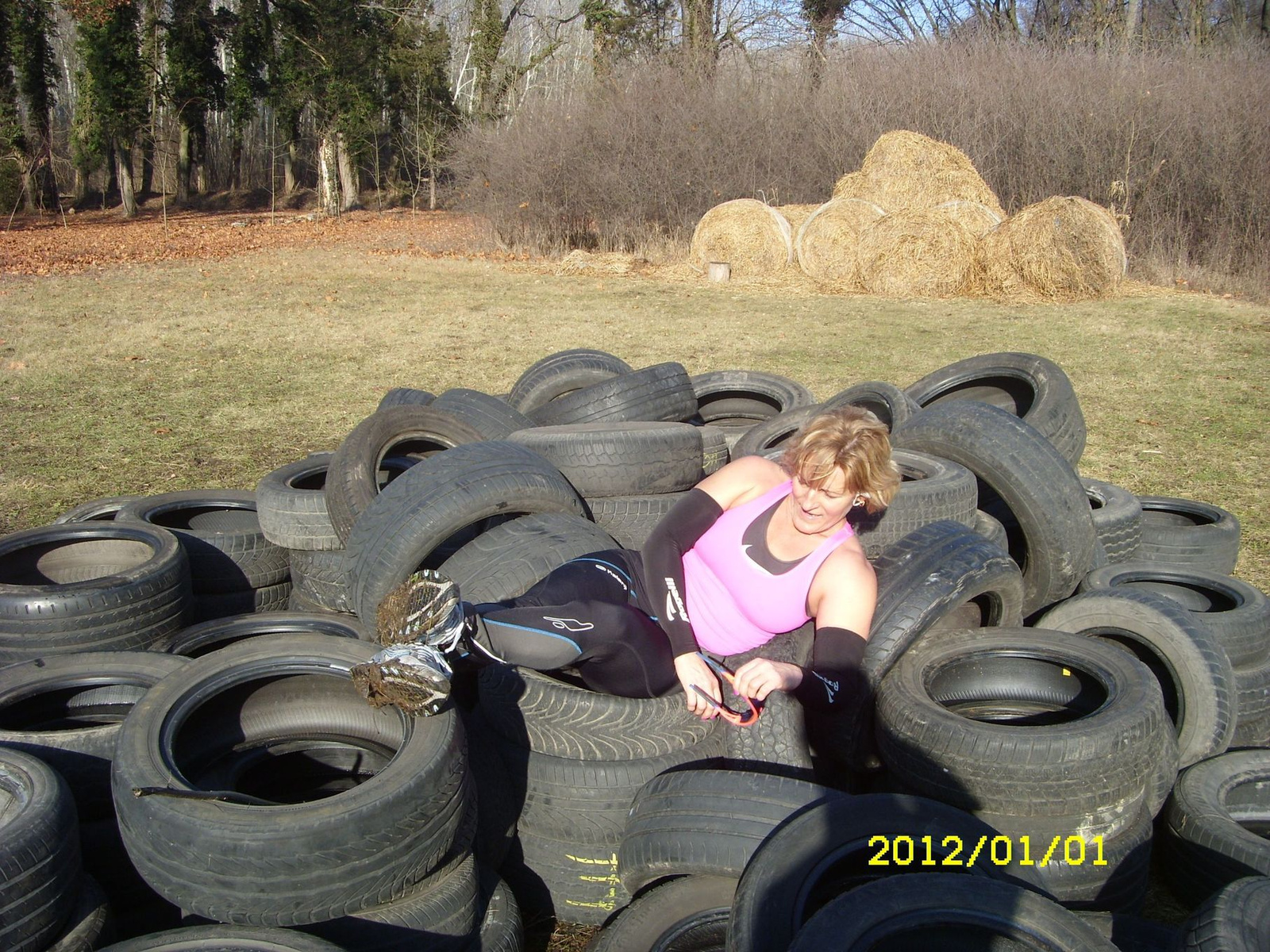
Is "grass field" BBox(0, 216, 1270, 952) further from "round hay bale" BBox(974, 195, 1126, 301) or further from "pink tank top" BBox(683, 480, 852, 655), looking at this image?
"pink tank top" BBox(683, 480, 852, 655)

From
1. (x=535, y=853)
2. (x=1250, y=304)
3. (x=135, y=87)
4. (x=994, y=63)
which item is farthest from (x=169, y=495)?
(x=135, y=87)

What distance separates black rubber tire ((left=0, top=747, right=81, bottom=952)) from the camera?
2.54 metres

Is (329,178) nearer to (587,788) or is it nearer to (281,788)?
(281,788)

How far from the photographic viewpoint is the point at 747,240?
2003cm

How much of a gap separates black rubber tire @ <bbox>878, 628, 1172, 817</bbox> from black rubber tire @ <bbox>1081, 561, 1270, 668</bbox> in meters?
0.85

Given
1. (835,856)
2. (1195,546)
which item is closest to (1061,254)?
(1195,546)

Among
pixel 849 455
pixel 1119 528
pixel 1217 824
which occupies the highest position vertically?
pixel 849 455

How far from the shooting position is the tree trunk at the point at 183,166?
37.1 metres

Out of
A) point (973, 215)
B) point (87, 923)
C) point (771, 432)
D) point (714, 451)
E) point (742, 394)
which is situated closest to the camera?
point (87, 923)

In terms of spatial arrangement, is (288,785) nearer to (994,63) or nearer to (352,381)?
(352,381)

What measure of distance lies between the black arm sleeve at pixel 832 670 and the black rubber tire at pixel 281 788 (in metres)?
1.24

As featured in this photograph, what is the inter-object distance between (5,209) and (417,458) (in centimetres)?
2962

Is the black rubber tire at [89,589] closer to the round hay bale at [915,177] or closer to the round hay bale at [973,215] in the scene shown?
the round hay bale at [973,215]

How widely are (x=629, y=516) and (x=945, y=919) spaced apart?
2.88m
